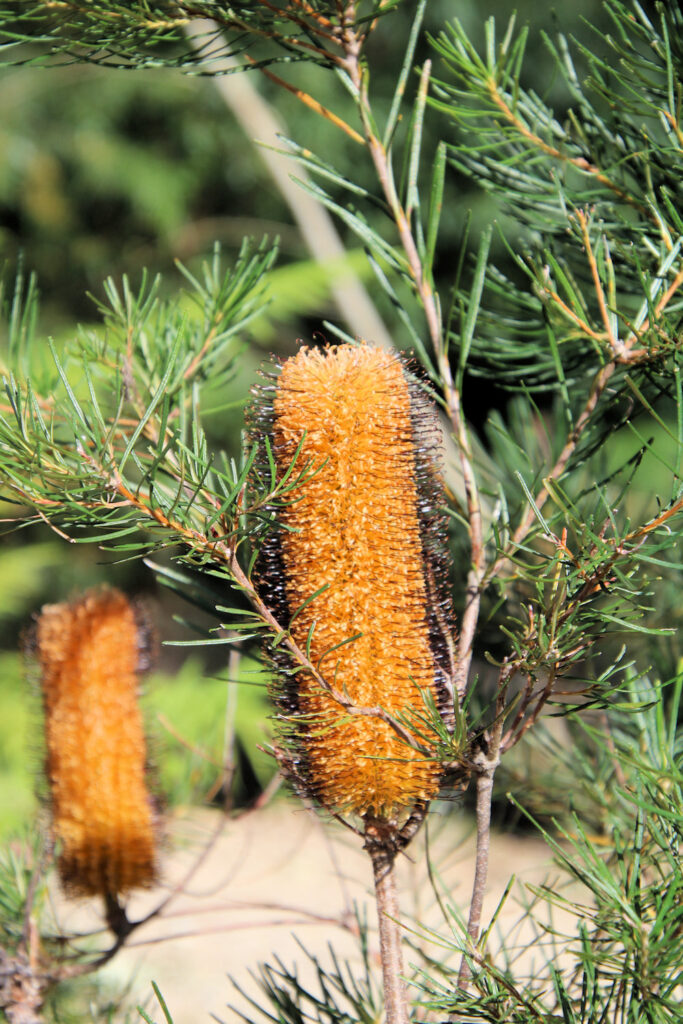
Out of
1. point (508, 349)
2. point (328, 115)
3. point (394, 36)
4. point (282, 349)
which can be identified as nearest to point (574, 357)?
point (508, 349)

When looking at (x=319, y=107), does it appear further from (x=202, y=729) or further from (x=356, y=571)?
(x=202, y=729)

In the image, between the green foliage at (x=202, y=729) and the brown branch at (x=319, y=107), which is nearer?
the brown branch at (x=319, y=107)

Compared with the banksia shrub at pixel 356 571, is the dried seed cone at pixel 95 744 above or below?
below

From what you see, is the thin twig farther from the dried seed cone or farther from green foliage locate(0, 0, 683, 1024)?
the dried seed cone

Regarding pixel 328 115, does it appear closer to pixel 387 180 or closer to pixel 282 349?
pixel 387 180

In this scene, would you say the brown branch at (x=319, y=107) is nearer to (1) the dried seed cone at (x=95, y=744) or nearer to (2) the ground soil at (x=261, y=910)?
(1) the dried seed cone at (x=95, y=744)

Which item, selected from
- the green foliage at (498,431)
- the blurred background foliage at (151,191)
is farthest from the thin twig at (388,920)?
the blurred background foliage at (151,191)
